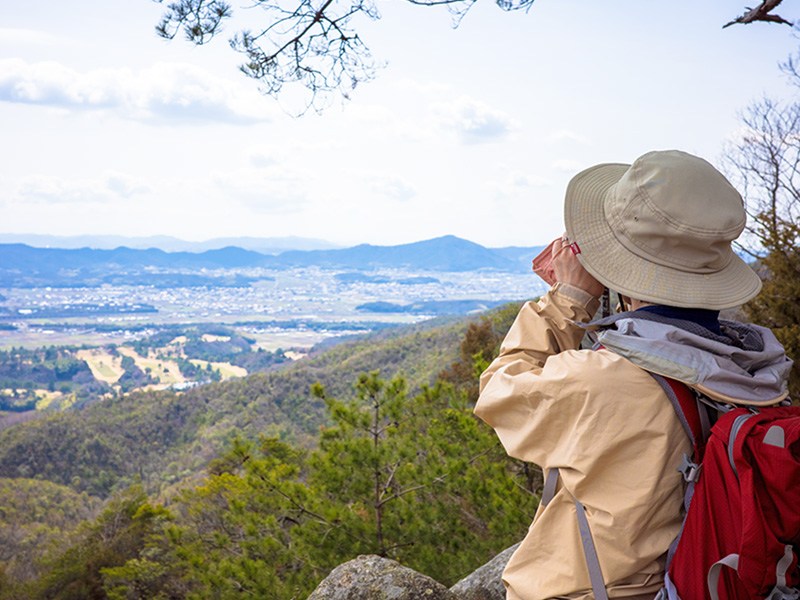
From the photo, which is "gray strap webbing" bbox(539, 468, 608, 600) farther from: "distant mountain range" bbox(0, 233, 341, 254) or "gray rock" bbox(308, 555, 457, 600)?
"distant mountain range" bbox(0, 233, 341, 254)

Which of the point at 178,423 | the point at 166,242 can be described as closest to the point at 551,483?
the point at 178,423

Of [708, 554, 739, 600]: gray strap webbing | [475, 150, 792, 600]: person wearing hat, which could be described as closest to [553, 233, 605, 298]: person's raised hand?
[475, 150, 792, 600]: person wearing hat

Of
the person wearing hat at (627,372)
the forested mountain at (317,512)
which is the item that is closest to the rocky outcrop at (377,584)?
the person wearing hat at (627,372)

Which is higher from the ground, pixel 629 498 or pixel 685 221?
pixel 685 221

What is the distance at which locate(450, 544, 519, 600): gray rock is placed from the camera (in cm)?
263

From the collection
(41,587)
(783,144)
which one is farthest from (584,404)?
(41,587)

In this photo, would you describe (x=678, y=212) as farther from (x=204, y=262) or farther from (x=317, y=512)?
(x=204, y=262)

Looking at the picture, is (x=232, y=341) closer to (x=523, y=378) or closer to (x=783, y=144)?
(x=783, y=144)

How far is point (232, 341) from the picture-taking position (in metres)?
68.4

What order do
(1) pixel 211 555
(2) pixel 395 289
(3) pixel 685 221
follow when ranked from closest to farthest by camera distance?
(3) pixel 685 221
(1) pixel 211 555
(2) pixel 395 289

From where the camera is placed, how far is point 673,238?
1014 millimetres

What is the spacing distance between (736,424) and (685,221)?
28cm

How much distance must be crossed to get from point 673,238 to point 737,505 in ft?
1.17

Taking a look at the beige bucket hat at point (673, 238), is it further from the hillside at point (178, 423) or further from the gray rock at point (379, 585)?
the hillside at point (178, 423)
